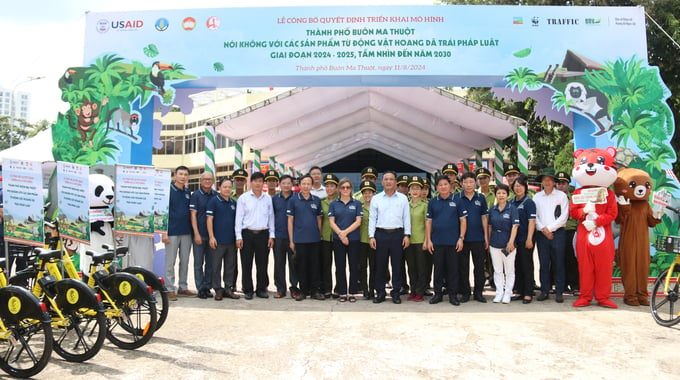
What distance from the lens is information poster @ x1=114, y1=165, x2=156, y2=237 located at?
5066 millimetres

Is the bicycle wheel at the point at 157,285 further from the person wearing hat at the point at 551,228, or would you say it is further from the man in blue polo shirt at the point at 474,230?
the person wearing hat at the point at 551,228

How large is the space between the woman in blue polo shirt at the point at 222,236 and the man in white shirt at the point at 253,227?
0.13 metres

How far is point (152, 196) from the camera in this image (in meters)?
5.22

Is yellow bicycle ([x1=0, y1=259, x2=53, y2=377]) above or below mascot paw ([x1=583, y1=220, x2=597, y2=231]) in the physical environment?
below

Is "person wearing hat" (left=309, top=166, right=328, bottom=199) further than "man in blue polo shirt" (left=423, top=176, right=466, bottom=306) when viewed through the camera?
Yes

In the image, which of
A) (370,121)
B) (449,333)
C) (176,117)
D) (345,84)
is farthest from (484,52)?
(176,117)

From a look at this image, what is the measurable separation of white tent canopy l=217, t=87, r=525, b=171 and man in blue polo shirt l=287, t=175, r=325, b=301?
343 centimetres

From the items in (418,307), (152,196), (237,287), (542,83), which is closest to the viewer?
(152,196)

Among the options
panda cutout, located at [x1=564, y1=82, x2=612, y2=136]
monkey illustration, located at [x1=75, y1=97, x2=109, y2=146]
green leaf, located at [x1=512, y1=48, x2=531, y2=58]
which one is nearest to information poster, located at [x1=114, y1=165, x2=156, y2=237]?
monkey illustration, located at [x1=75, y1=97, x2=109, y2=146]

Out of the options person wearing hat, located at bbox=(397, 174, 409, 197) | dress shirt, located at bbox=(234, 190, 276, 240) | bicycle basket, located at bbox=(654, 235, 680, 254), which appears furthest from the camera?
person wearing hat, located at bbox=(397, 174, 409, 197)

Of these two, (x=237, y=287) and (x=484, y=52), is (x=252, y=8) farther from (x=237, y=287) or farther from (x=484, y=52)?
(x=237, y=287)

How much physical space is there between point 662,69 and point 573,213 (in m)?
6.98

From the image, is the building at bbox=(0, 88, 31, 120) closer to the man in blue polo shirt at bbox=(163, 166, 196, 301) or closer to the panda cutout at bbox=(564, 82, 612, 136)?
the man in blue polo shirt at bbox=(163, 166, 196, 301)

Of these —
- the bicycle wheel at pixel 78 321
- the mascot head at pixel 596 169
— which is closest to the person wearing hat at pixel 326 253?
the bicycle wheel at pixel 78 321
